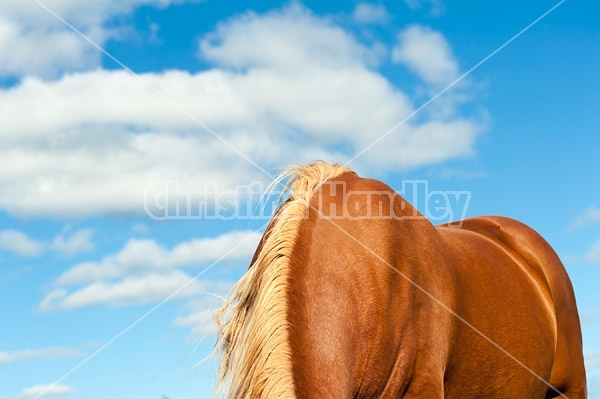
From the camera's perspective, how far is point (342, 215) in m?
4.22

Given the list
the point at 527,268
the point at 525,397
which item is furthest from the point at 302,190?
the point at 527,268

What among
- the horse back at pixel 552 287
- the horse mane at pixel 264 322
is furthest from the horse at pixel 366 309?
the horse back at pixel 552 287

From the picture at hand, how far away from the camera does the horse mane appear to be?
10.8 ft

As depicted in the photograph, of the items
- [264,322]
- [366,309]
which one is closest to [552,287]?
[366,309]

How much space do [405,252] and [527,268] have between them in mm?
2830

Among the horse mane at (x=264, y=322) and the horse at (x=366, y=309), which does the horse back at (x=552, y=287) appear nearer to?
the horse at (x=366, y=309)

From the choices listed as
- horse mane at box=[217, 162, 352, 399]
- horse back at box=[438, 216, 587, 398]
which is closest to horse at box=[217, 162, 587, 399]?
horse mane at box=[217, 162, 352, 399]

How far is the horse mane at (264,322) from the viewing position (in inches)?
130

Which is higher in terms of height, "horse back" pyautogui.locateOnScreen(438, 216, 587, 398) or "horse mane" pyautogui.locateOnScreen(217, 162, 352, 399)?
"horse back" pyautogui.locateOnScreen(438, 216, 587, 398)

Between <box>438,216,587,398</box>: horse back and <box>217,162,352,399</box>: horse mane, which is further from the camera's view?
<box>438,216,587,398</box>: horse back

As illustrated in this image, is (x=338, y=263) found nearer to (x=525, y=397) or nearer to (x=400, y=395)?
(x=400, y=395)

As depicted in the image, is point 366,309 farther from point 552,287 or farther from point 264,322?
point 552,287

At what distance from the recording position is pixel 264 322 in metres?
3.47

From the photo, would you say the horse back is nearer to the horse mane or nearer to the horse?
the horse
